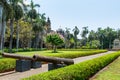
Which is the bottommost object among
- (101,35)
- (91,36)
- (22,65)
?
(22,65)

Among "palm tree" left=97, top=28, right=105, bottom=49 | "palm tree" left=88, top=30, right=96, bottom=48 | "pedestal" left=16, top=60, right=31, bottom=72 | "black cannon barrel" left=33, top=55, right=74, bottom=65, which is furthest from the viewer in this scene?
"palm tree" left=88, top=30, right=96, bottom=48

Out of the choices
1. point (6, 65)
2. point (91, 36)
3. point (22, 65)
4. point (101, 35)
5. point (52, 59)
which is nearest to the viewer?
point (52, 59)

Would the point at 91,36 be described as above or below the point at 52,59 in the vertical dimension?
above

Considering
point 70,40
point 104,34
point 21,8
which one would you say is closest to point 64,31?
point 70,40

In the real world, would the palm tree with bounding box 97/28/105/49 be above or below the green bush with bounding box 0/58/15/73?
above

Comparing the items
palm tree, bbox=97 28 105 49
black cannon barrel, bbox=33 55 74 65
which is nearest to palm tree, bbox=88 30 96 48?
palm tree, bbox=97 28 105 49

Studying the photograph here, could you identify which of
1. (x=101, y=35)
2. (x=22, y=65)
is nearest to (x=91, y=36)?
(x=101, y=35)

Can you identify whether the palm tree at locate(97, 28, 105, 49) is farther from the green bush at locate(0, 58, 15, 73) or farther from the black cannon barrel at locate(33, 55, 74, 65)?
the black cannon barrel at locate(33, 55, 74, 65)

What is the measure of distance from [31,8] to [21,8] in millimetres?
20287

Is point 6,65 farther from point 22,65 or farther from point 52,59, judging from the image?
point 52,59

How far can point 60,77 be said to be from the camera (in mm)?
9219

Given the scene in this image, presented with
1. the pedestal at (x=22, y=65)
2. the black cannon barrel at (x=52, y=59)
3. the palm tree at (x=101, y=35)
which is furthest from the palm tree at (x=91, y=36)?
the black cannon barrel at (x=52, y=59)

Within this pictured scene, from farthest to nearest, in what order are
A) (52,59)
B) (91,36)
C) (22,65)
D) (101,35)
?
(91,36) < (101,35) < (22,65) < (52,59)

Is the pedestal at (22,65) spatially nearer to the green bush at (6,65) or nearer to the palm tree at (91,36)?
the green bush at (6,65)
